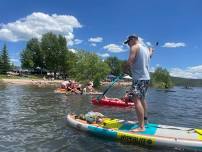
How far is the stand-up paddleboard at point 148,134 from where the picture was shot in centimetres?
1174

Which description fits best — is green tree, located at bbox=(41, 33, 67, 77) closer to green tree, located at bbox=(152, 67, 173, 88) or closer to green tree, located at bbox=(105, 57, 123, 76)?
green tree, located at bbox=(152, 67, 173, 88)

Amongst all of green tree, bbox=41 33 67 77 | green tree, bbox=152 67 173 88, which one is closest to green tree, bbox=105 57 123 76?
green tree, bbox=152 67 173 88

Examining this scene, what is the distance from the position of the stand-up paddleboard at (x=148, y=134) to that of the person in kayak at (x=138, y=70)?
18.9 inches

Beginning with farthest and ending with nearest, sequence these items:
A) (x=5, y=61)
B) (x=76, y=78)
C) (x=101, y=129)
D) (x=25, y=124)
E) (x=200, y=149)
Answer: (x=5, y=61) → (x=76, y=78) → (x=25, y=124) → (x=101, y=129) → (x=200, y=149)

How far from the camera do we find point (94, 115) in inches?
589

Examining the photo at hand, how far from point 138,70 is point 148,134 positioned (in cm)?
228

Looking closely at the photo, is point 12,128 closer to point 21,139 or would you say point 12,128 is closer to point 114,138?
point 21,139

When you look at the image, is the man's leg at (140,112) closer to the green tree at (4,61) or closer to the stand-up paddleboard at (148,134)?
the stand-up paddleboard at (148,134)

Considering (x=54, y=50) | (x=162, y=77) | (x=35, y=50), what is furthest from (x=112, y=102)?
(x=162, y=77)

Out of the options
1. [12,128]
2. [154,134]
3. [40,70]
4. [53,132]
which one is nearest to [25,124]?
[12,128]

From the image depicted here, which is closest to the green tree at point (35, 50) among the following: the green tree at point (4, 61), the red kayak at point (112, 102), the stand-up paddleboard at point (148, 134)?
the green tree at point (4, 61)

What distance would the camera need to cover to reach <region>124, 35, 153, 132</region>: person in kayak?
12.4 meters

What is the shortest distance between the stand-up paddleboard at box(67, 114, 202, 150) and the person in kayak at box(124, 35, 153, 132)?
18.9 inches

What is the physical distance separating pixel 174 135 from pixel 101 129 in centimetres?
275
